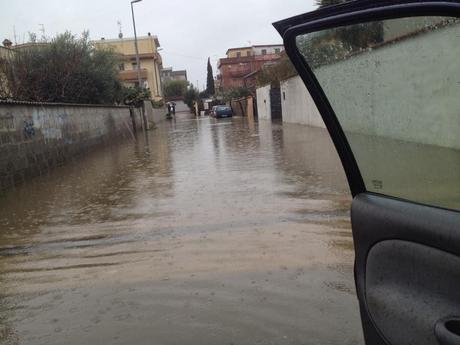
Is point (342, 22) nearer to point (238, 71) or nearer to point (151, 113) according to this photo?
point (151, 113)

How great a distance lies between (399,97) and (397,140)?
0.60 feet

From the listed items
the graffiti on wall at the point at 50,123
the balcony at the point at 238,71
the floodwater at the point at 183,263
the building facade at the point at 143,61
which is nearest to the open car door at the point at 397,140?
the floodwater at the point at 183,263

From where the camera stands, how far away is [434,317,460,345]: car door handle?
5.25 ft

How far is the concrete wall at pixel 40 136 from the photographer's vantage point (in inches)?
389

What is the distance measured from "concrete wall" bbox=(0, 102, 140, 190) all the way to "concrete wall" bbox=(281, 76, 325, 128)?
904 cm

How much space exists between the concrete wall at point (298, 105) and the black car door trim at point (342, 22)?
721 inches

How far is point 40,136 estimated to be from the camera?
39.5 feet

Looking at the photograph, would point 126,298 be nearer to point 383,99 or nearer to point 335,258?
point 335,258

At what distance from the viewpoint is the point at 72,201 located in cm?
803

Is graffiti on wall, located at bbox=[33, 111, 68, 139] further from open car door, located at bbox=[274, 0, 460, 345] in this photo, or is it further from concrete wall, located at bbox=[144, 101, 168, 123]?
concrete wall, located at bbox=[144, 101, 168, 123]


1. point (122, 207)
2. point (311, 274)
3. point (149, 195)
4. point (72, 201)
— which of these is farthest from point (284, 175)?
point (311, 274)

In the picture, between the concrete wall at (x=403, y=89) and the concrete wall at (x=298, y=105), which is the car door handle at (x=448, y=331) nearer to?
the concrete wall at (x=403, y=89)

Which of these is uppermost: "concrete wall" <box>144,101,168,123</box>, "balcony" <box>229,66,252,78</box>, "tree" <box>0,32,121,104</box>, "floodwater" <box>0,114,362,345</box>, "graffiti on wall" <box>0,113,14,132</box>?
"balcony" <box>229,66,252,78</box>

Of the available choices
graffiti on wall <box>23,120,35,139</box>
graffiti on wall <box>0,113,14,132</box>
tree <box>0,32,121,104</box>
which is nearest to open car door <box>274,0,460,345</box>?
graffiti on wall <box>0,113,14,132</box>
